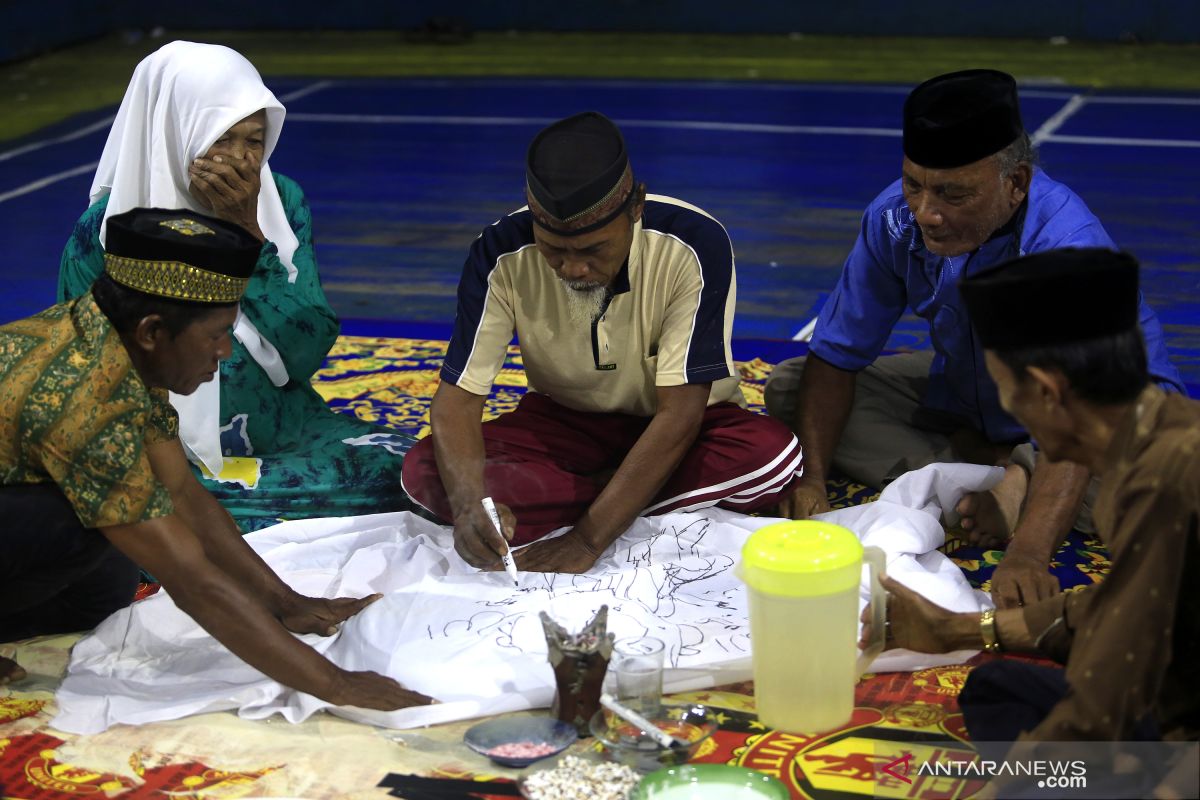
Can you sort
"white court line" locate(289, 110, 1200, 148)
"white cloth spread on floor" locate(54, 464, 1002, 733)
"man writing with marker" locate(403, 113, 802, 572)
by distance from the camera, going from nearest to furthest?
"white cloth spread on floor" locate(54, 464, 1002, 733) → "man writing with marker" locate(403, 113, 802, 572) → "white court line" locate(289, 110, 1200, 148)

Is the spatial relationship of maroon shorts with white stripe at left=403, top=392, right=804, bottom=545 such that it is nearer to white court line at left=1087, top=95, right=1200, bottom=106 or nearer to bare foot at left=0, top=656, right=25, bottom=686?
bare foot at left=0, top=656, right=25, bottom=686

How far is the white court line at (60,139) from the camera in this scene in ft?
29.5

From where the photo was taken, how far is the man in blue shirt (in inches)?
131

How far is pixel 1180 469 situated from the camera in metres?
2.02

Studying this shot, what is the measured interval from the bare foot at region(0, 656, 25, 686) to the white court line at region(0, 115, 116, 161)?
6.58 m

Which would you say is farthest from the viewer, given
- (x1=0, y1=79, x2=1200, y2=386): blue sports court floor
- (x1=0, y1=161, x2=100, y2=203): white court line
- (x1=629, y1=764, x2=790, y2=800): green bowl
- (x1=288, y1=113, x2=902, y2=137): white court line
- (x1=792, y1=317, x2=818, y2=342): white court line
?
(x1=288, y1=113, x2=902, y2=137): white court line

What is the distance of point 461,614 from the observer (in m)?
3.11

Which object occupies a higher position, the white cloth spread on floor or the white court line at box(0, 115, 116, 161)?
the white court line at box(0, 115, 116, 161)

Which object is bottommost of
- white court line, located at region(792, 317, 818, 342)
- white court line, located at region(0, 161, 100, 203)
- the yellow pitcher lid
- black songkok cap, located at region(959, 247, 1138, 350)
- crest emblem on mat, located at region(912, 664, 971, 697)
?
crest emblem on mat, located at region(912, 664, 971, 697)

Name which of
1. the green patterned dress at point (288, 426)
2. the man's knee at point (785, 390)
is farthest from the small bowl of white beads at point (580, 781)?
the man's knee at point (785, 390)

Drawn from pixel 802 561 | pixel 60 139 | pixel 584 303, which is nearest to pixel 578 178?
pixel 584 303

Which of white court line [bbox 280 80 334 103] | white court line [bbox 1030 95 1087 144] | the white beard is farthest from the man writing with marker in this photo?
white court line [bbox 280 80 334 103]

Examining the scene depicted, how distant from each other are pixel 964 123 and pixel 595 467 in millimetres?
1175

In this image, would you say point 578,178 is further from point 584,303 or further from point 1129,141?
point 1129,141
